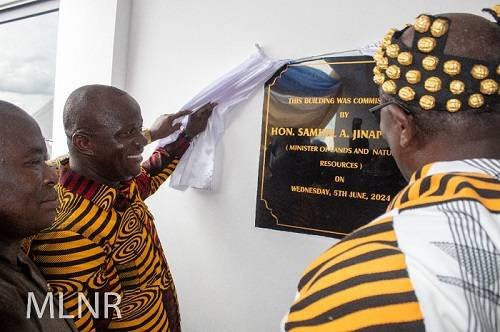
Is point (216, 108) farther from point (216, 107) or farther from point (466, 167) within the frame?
point (466, 167)

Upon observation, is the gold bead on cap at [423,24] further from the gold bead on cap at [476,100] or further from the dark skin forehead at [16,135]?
the dark skin forehead at [16,135]

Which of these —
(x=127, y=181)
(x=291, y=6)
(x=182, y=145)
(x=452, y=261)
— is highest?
(x=291, y=6)

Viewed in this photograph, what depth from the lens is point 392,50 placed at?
0.72 m

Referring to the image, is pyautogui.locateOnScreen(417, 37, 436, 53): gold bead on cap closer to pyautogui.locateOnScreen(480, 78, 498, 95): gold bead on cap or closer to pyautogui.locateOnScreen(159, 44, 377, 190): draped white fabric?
pyautogui.locateOnScreen(480, 78, 498, 95): gold bead on cap

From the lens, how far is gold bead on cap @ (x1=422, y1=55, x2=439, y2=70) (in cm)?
65

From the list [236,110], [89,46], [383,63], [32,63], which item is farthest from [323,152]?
[32,63]

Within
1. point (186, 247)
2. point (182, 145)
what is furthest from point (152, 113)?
point (186, 247)

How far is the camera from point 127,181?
1.36 meters

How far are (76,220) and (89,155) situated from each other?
8.6 inches

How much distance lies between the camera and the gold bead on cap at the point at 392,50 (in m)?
0.71

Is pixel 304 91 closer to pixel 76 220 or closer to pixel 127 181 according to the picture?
pixel 127 181

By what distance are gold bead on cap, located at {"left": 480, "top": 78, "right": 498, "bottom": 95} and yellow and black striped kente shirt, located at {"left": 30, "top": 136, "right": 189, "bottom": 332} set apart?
999 millimetres

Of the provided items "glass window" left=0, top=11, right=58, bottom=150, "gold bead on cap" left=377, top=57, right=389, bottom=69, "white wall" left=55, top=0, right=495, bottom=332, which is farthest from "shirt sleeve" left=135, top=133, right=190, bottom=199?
"glass window" left=0, top=11, right=58, bottom=150

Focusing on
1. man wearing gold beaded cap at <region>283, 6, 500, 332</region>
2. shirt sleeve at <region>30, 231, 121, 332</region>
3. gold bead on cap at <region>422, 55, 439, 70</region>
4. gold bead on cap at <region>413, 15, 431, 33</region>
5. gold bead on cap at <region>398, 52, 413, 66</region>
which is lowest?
shirt sleeve at <region>30, 231, 121, 332</region>
